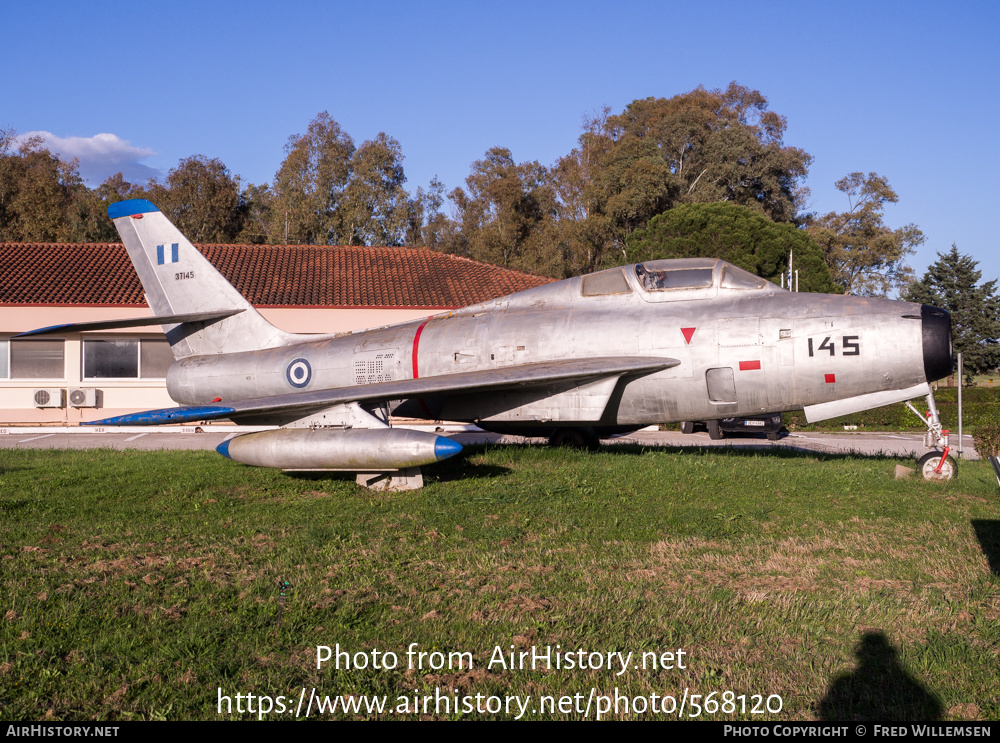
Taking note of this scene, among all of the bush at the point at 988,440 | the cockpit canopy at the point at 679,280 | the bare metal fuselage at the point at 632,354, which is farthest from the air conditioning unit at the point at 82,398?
the bush at the point at 988,440

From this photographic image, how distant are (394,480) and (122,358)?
22371mm

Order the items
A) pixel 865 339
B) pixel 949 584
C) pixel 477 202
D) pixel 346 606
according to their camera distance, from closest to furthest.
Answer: pixel 346 606
pixel 949 584
pixel 865 339
pixel 477 202

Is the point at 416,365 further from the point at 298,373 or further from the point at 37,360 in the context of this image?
the point at 37,360

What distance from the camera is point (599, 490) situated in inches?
391

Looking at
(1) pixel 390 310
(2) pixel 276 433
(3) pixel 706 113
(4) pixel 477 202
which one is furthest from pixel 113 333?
(3) pixel 706 113

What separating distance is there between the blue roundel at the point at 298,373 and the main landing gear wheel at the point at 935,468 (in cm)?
953

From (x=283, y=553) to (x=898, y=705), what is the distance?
200 inches

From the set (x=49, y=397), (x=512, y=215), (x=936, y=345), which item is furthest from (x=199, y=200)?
(x=936, y=345)

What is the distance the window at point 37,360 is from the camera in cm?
2845

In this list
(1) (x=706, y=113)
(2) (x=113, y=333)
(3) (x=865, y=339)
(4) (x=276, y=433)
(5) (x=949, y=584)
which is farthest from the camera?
(1) (x=706, y=113)

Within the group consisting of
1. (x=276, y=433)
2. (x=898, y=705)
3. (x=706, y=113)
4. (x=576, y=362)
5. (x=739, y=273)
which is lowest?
(x=898, y=705)

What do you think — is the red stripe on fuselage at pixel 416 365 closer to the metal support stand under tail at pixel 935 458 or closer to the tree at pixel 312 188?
the metal support stand under tail at pixel 935 458

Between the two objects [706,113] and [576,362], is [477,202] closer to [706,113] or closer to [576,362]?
[706,113]

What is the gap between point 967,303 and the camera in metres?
51.8
